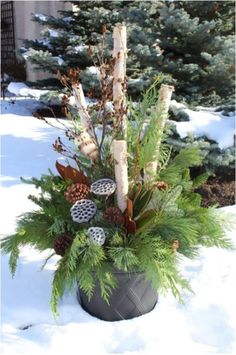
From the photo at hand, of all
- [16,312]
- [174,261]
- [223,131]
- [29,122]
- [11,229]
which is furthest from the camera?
[29,122]

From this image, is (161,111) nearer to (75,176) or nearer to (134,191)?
(134,191)

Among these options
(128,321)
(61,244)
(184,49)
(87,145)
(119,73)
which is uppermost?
(184,49)

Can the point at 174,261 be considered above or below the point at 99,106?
below

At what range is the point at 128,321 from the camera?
6.19ft

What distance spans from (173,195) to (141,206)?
0.50ft

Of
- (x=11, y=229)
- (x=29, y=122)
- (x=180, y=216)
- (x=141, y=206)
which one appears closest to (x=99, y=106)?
(x=141, y=206)

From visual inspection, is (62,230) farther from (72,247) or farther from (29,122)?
(29,122)

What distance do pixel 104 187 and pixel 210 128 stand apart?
2059 millimetres

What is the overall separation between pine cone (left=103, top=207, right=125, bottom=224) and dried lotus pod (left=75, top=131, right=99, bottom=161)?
0.26 m

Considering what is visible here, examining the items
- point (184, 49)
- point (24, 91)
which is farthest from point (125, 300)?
point (24, 91)

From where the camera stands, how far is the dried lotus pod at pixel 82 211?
1770 mm

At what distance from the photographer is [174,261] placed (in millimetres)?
1791

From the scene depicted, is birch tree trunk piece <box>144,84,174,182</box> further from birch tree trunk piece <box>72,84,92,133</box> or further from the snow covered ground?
the snow covered ground

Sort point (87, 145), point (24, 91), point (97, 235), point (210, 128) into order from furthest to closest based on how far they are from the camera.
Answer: point (24, 91), point (210, 128), point (87, 145), point (97, 235)
